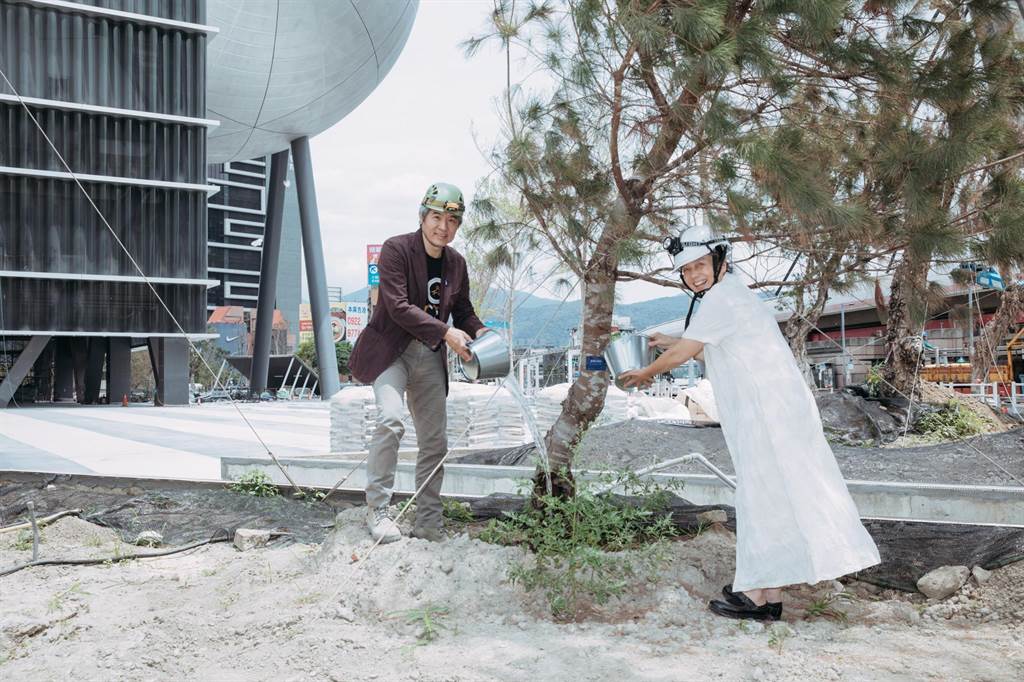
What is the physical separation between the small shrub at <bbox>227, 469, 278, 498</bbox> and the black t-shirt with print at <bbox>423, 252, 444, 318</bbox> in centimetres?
253

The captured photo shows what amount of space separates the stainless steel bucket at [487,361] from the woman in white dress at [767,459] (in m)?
0.68

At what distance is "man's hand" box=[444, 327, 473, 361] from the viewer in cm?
340

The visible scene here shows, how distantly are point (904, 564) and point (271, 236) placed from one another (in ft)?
98.5

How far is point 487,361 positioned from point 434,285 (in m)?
0.63

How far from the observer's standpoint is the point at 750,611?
2941 millimetres

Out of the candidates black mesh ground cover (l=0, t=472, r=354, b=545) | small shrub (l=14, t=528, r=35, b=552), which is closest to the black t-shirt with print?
black mesh ground cover (l=0, t=472, r=354, b=545)

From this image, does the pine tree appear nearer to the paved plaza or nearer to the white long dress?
the white long dress

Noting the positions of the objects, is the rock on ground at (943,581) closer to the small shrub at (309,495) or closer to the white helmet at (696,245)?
the white helmet at (696,245)

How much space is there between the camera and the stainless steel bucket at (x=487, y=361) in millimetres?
3355

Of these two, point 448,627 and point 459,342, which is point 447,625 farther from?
point 459,342

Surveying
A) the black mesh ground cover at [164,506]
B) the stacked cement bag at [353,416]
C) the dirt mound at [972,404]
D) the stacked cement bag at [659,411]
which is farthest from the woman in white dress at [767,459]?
the dirt mound at [972,404]

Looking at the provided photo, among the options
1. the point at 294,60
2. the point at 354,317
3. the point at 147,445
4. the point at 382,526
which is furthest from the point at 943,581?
the point at 354,317

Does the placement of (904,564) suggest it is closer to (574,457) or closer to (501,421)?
(574,457)

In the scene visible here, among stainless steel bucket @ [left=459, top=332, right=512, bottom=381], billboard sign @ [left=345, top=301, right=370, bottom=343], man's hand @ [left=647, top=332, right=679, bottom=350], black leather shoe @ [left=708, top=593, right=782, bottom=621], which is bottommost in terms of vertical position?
black leather shoe @ [left=708, top=593, right=782, bottom=621]
